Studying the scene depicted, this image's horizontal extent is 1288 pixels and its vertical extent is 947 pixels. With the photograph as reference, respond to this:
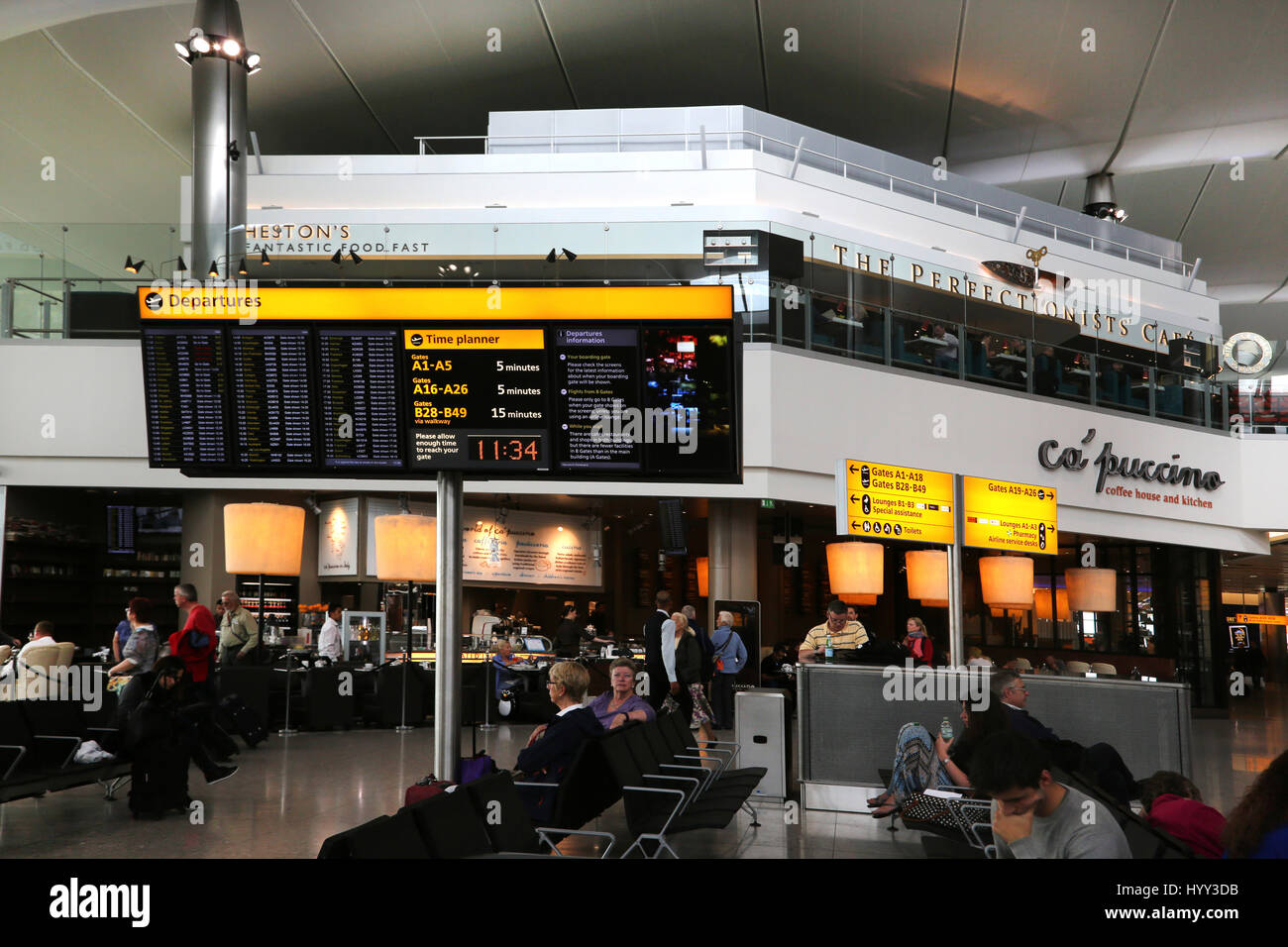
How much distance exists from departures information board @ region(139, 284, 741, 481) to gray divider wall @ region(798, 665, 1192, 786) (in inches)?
116

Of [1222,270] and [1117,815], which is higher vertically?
[1222,270]

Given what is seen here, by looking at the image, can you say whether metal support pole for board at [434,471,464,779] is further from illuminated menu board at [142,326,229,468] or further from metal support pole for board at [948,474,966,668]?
metal support pole for board at [948,474,966,668]

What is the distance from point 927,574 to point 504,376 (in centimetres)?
630

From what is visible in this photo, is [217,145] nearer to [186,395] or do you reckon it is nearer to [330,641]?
[330,641]

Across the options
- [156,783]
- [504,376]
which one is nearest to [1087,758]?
[504,376]

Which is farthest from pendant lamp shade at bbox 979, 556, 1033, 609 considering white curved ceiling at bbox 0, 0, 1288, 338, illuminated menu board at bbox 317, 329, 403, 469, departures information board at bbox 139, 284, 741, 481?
white curved ceiling at bbox 0, 0, 1288, 338

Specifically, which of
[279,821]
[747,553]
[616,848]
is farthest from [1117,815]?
[747,553]

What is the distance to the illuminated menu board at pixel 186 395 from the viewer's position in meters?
6.03

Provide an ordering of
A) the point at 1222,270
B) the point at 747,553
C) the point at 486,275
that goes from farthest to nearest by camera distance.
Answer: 1. the point at 1222,270
2. the point at 747,553
3. the point at 486,275

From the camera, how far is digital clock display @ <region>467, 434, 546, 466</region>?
5.73 metres
